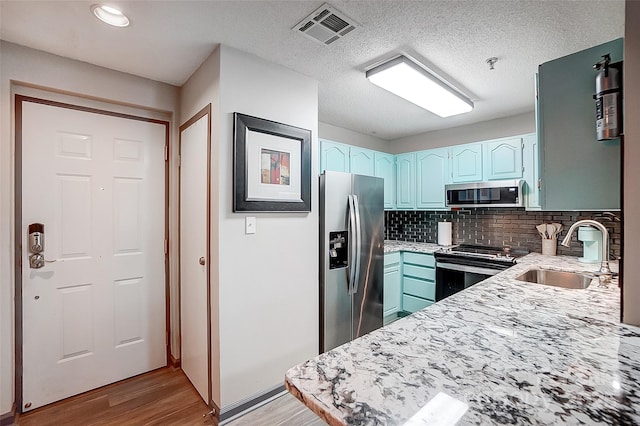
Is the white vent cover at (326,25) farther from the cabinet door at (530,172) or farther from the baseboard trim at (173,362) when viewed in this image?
the baseboard trim at (173,362)

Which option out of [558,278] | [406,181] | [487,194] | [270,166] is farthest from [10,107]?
[487,194]

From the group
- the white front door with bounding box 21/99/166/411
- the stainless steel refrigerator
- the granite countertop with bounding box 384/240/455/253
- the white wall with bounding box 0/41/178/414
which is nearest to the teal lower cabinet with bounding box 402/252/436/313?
the granite countertop with bounding box 384/240/455/253

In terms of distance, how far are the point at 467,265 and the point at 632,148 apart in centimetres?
221

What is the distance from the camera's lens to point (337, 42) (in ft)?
5.91

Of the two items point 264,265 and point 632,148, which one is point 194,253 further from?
point 632,148

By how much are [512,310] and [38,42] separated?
9.91ft

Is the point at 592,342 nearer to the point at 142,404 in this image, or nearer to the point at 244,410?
the point at 244,410

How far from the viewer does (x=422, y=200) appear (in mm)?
3709

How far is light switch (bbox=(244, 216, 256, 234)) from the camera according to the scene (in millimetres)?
1928

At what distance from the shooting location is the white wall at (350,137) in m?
3.59

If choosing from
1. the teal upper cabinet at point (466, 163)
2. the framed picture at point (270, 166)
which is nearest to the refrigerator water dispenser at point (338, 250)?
the framed picture at point (270, 166)

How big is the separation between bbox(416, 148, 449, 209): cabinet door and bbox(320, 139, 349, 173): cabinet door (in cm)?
108

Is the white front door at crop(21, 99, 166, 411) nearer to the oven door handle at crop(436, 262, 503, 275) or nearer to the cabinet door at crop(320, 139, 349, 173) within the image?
the cabinet door at crop(320, 139, 349, 173)

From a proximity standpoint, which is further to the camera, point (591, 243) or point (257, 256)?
point (591, 243)
